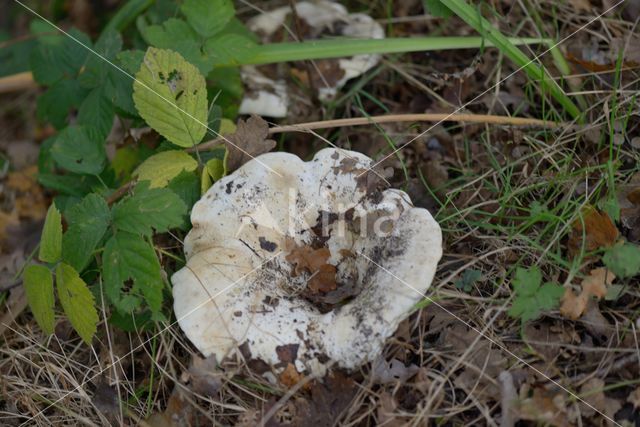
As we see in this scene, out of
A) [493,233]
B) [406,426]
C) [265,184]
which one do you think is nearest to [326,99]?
[265,184]

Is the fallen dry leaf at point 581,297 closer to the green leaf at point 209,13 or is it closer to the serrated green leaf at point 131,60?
the green leaf at point 209,13

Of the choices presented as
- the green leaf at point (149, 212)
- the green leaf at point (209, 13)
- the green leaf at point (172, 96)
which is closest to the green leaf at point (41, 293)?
the green leaf at point (149, 212)

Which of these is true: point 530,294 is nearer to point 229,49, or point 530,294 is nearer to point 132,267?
point 132,267

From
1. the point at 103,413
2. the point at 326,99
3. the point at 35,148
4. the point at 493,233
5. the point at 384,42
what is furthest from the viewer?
the point at 35,148

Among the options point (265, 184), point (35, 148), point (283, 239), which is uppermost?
point (265, 184)

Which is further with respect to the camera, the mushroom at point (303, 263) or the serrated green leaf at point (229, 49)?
the serrated green leaf at point (229, 49)

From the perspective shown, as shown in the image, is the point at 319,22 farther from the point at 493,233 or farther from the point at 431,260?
the point at 431,260

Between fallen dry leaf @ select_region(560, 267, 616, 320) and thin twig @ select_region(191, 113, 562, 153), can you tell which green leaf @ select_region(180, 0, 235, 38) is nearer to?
thin twig @ select_region(191, 113, 562, 153)

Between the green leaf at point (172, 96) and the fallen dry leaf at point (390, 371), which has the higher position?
the green leaf at point (172, 96)
